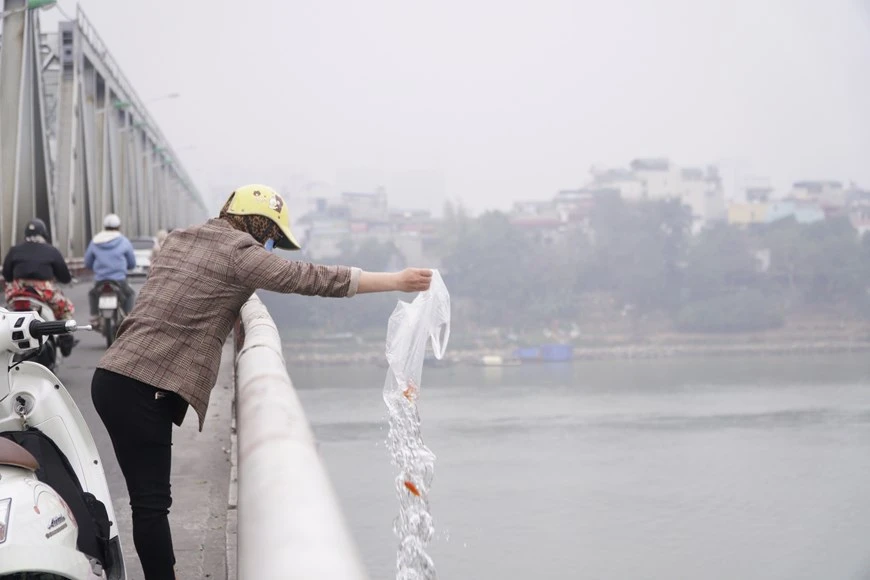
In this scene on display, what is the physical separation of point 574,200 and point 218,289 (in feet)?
437

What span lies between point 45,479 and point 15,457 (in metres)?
0.26

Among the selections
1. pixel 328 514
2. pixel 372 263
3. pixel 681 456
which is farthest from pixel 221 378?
pixel 681 456

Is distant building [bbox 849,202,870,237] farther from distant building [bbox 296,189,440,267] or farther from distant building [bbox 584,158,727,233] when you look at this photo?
distant building [bbox 296,189,440,267]

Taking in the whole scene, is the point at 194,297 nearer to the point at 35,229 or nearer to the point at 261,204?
the point at 261,204

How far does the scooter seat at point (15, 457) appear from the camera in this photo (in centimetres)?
246

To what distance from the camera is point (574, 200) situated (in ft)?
441

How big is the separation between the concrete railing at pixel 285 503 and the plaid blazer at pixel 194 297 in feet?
0.73

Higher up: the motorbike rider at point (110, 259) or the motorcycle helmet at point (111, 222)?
the motorcycle helmet at point (111, 222)

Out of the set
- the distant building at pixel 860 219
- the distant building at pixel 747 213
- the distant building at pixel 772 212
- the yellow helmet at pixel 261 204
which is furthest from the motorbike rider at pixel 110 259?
the distant building at pixel 747 213

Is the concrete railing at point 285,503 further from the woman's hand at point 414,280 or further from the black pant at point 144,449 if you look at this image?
the woman's hand at point 414,280

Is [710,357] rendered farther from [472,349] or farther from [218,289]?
[218,289]

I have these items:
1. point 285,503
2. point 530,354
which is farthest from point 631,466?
point 285,503

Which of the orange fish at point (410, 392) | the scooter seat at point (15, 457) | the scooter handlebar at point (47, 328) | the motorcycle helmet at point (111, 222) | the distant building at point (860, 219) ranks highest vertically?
the distant building at point (860, 219)

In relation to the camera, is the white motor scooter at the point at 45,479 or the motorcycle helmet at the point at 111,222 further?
the motorcycle helmet at the point at 111,222
